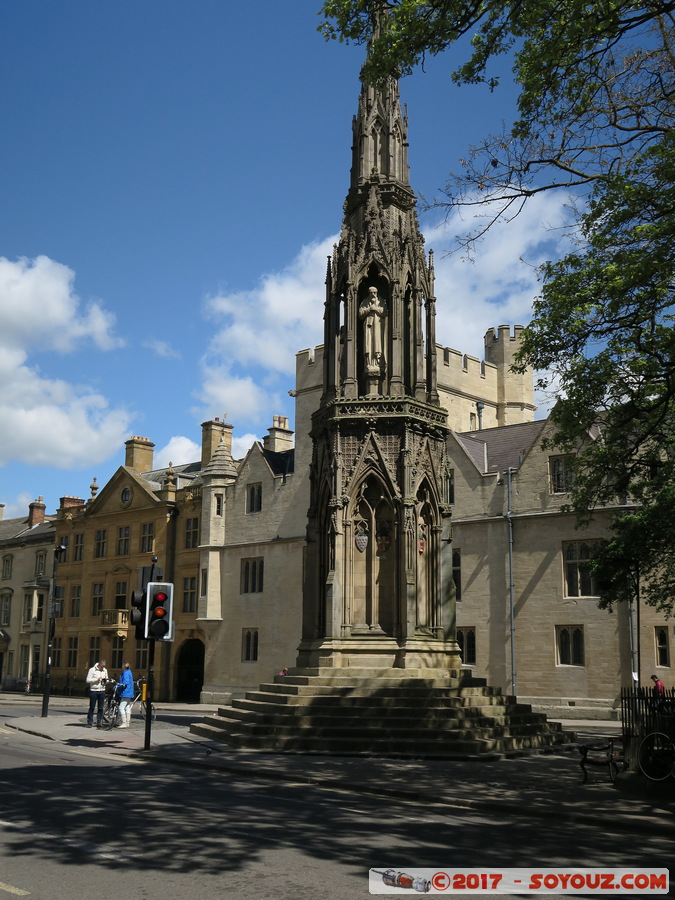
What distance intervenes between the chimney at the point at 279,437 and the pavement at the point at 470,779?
30196 mm

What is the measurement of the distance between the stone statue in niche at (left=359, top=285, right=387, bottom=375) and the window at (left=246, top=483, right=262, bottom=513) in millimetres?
23578

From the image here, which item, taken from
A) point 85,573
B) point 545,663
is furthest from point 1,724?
point 85,573

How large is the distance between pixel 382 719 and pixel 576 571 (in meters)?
16.6

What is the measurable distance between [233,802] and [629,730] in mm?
6129

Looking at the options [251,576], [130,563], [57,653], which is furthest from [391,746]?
[57,653]

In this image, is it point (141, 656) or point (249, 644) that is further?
point (141, 656)

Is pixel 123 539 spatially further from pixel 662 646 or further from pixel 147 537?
pixel 662 646

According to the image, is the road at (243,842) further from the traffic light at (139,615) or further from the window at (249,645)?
the window at (249,645)

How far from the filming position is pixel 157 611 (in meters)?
16.8

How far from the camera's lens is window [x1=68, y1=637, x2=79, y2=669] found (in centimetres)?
5184

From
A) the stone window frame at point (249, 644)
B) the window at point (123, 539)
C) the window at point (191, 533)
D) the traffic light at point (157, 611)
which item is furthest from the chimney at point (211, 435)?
the traffic light at point (157, 611)

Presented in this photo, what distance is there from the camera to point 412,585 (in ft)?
62.7

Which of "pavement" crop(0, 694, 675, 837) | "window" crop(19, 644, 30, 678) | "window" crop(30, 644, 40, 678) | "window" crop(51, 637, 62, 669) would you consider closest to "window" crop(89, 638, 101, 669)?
"window" crop(51, 637, 62, 669)

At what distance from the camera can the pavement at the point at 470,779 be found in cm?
1075
